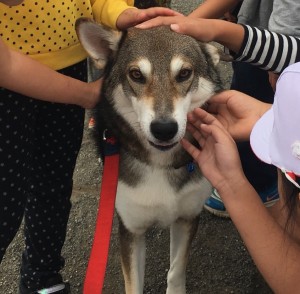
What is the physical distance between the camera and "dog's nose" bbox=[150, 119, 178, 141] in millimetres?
1512

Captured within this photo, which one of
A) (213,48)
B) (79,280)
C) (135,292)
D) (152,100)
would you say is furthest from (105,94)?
(79,280)

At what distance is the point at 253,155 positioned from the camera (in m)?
2.45

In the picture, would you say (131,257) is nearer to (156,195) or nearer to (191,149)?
(156,195)

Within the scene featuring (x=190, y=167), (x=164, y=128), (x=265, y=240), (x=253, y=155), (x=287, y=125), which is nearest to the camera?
(x=287, y=125)

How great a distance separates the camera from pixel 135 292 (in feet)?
6.30

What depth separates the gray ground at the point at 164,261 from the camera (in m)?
2.21

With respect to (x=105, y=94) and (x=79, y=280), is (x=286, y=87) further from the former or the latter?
(x=79, y=280)

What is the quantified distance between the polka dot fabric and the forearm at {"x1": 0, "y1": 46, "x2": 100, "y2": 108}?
0.11 metres

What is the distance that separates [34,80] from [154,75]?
0.40 meters

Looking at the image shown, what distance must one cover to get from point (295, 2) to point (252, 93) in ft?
2.35

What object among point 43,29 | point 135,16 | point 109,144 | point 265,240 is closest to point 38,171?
point 109,144

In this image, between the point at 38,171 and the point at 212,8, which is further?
the point at 212,8

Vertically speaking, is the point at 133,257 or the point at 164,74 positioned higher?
the point at 164,74

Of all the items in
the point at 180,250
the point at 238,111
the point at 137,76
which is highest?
the point at 137,76
